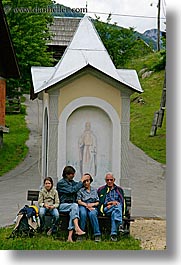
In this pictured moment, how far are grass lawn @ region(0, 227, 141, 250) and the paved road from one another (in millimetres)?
1633

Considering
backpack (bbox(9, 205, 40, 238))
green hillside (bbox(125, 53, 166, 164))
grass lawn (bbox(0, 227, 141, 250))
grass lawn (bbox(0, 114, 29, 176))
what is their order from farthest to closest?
green hillside (bbox(125, 53, 166, 164)), grass lawn (bbox(0, 114, 29, 176)), backpack (bbox(9, 205, 40, 238)), grass lawn (bbox(0, 227, 141, 250))

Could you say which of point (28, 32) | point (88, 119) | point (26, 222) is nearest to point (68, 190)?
point (26, 222)

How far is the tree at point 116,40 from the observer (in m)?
23.0

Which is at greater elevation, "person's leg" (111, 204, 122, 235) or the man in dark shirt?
the man in dark shirt

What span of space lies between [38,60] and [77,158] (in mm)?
9041

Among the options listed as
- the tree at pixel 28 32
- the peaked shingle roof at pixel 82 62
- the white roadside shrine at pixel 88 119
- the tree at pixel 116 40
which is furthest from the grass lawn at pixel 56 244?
the tree at pixel 116 40

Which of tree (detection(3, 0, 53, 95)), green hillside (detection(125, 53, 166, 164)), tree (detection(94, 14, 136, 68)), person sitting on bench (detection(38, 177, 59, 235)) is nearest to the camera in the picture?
person sitting on bench (detection(38, 177, 59, 235))

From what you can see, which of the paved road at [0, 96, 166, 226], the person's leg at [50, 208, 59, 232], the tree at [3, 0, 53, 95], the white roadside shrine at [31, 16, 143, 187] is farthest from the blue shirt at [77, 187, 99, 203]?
the tree at [3, 0, 53, 95]

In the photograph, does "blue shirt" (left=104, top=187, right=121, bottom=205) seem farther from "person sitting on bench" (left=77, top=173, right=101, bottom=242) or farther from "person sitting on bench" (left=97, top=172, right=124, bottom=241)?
"person sitting on bench" (left=77, top=173, right=101, bottom=242)

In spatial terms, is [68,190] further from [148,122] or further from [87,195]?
[148,122]

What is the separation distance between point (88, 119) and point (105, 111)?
1.03 ft

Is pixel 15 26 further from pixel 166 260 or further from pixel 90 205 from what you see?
pixel 166 260

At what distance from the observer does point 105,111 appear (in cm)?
991

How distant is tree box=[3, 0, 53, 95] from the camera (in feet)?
60.9
